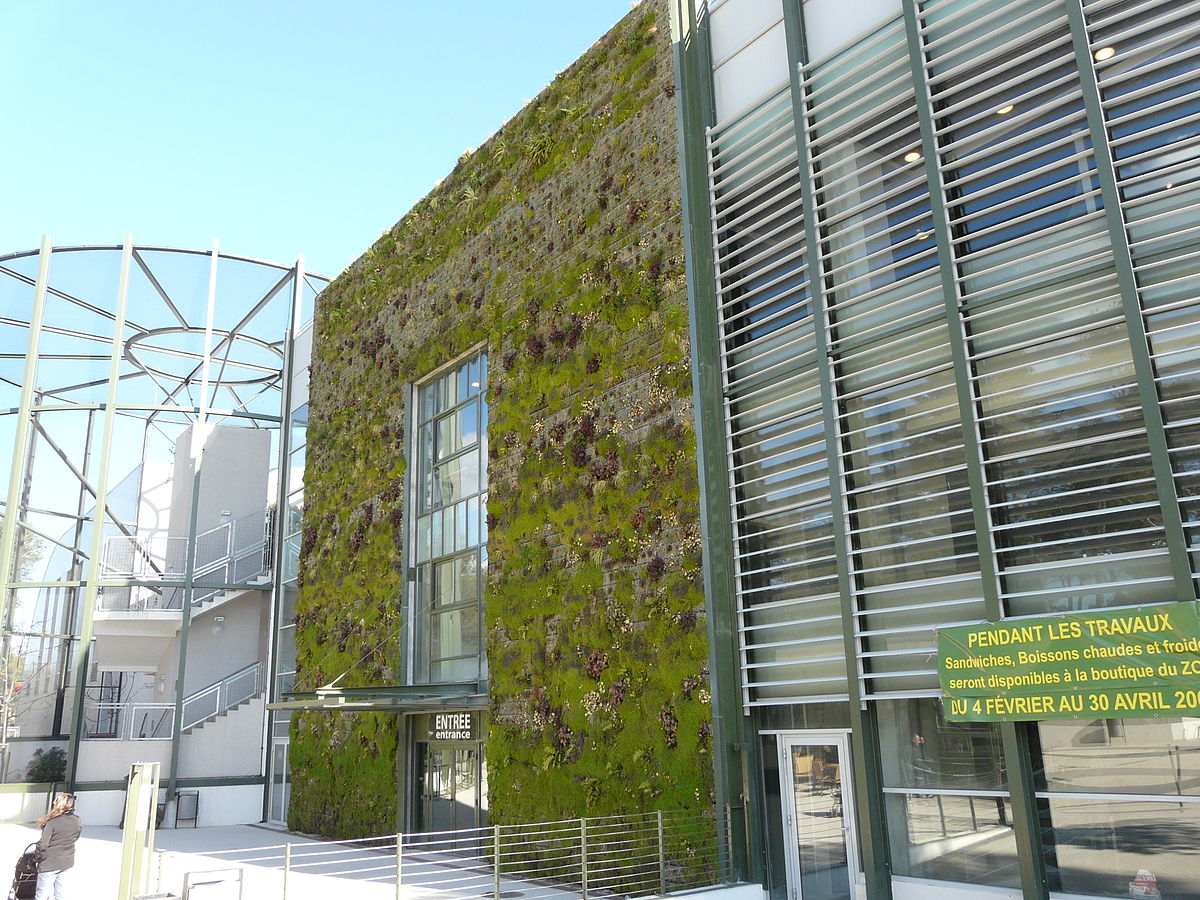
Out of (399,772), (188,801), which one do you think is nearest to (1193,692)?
(399,772)

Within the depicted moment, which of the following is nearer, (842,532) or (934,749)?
(934,749)

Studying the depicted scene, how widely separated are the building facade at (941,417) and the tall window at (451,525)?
5565 millimetres

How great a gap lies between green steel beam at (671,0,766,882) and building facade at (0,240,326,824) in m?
14.8

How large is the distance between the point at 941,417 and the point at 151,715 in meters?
19.6

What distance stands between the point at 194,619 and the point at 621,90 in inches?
672

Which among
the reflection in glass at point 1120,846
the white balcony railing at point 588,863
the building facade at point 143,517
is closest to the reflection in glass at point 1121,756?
the reflection in glass at point 1120,846

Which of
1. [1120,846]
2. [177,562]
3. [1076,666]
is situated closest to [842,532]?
[1076,666]

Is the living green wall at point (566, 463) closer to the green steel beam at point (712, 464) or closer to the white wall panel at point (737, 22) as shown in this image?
the green steel beam at point (712, 464)

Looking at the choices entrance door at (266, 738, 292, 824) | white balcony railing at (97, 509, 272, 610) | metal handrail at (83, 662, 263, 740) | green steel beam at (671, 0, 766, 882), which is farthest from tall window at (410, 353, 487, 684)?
white balcony railing at (97, 509, 272, 610)

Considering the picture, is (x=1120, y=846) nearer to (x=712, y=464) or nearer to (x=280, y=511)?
(x=712, y=464)

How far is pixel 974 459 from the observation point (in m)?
8.48

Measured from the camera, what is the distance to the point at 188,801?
2091cm

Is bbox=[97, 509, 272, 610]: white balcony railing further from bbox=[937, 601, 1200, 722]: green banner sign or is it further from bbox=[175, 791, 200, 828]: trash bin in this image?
bbox=[937, 601, 1200, 722]: green banner sign

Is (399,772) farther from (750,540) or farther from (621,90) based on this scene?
(621,90)
